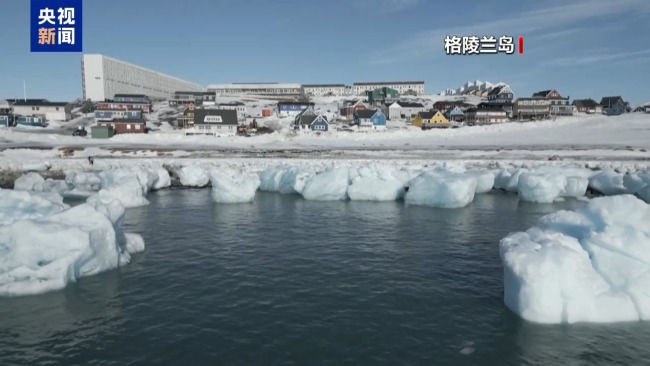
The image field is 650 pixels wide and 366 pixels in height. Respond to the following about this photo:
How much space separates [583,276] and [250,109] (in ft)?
416

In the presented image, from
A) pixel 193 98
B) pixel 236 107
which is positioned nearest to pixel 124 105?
pixel 236 107

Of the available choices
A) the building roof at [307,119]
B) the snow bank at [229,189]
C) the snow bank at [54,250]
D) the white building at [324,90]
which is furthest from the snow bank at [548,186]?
the white building at [324,90]

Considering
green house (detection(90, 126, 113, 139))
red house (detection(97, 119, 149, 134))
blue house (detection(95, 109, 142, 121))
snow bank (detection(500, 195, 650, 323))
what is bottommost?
snow bank (detection(500, 195, 650, 323))

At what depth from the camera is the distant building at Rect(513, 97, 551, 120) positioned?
389ft

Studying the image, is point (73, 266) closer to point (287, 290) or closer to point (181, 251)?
point (181, 251)

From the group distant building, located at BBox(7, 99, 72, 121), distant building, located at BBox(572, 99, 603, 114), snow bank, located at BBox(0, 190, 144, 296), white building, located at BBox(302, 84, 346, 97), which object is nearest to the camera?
snow bank, located at BBox(0, 190, 144, 296)

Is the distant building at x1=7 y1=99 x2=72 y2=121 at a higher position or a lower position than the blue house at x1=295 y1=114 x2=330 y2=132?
higher

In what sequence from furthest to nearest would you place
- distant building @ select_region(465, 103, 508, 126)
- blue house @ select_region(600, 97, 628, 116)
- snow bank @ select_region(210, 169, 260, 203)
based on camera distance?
blue house @ select_region(600, 97, 628, 116) < distant building @ select_region(465, 103, 508, 126) < snow bank @ select_region(210, 169, 260, 203)

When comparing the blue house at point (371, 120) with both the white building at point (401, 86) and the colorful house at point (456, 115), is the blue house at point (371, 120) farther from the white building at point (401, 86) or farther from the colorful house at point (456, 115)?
the white building at point (401, 86)

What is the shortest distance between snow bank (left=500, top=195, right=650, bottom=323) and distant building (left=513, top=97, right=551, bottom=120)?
11505 centimetres

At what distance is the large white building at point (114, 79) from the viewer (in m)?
136

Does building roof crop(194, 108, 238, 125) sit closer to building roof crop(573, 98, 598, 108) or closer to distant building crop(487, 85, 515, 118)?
distant building crop(487, 85, 515, 118)

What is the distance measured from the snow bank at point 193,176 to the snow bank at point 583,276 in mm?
32360

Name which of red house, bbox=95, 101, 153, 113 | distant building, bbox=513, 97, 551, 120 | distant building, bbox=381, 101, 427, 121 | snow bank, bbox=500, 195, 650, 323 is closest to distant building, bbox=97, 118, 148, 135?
red house, bbox=95, 101, 153, 113
